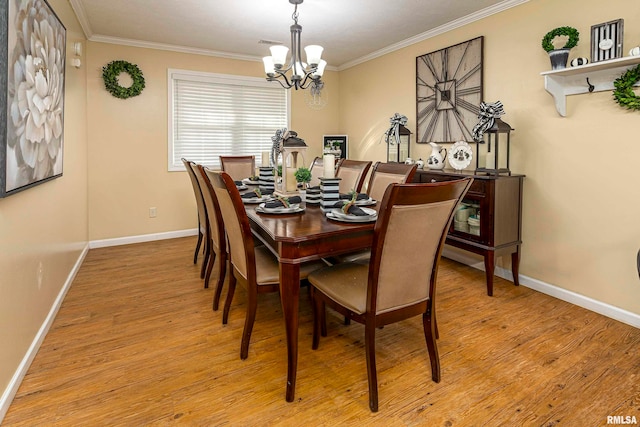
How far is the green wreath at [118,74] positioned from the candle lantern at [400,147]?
3.03m

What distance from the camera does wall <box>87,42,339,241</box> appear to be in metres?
4.29

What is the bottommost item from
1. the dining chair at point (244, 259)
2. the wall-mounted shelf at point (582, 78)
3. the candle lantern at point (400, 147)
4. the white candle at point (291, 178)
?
the dining chair at point (244, 259)

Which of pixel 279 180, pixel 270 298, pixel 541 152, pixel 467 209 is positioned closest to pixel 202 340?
pixel 270 298

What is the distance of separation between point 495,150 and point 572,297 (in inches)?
49.8

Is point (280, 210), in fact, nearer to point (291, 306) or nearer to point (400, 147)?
point (291, 306)

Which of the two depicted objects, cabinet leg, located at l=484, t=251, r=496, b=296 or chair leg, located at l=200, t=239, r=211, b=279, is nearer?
cabinet leg, located at l=484, t=251, r=496, b=296

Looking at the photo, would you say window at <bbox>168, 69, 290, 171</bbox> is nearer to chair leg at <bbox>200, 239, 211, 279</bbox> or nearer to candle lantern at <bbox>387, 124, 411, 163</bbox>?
candle lantern at <bbox>387, 124, 411, 163</bbox>

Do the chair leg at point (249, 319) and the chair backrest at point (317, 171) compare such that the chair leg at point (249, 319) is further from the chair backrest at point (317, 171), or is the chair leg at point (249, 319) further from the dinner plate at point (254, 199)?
the chair backrest at point (317, 171)

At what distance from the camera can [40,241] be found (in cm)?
225

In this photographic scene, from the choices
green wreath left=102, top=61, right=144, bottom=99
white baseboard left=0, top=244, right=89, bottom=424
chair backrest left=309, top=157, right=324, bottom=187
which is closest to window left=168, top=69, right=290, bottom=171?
green wreath left=102, top=61, right=144, bottom=99

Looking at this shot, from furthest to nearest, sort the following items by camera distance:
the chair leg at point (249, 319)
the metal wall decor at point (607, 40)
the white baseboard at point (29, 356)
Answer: the metal wall decor at point (607, 40) → the chair leg at point (249, 319) → the white baseboard at point (29, 356)

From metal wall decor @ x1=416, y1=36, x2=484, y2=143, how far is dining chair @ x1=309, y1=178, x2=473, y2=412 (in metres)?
2.23

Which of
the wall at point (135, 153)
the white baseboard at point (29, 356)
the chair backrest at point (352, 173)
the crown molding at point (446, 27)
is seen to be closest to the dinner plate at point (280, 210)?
the chair backrest at point (352, 173)

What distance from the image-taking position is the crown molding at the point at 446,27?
3.16 meters
